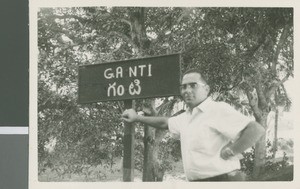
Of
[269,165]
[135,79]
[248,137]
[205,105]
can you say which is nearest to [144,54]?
[135,79]

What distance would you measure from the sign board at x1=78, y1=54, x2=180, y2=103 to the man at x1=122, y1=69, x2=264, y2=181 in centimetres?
9

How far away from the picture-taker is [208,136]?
2070mm

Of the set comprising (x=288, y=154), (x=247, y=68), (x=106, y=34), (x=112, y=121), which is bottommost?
(x=288, y=154)

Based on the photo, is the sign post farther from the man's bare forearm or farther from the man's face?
the man's bare forearm

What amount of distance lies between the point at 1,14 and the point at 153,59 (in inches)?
24.8

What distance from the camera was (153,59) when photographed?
2.04 m

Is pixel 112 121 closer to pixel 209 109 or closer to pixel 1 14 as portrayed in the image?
pixel 209 109

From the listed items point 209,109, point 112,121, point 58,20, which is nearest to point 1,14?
point 58,20

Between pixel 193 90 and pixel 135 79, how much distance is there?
248mm

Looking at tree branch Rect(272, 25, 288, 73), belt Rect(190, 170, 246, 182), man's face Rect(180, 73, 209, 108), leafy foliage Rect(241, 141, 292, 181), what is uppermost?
tree branch Rect(272, 25, 288, 73)

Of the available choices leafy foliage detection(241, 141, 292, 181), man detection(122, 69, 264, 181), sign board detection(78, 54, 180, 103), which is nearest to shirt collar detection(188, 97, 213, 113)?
man detection(122, 69, 264, 181)

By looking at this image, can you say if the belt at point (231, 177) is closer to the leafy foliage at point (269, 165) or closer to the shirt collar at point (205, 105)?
the leafy foliage at point (269, 165)

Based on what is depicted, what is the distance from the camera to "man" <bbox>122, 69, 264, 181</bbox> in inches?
81.2

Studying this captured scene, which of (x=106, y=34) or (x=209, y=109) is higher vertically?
(x=106, y=34)
